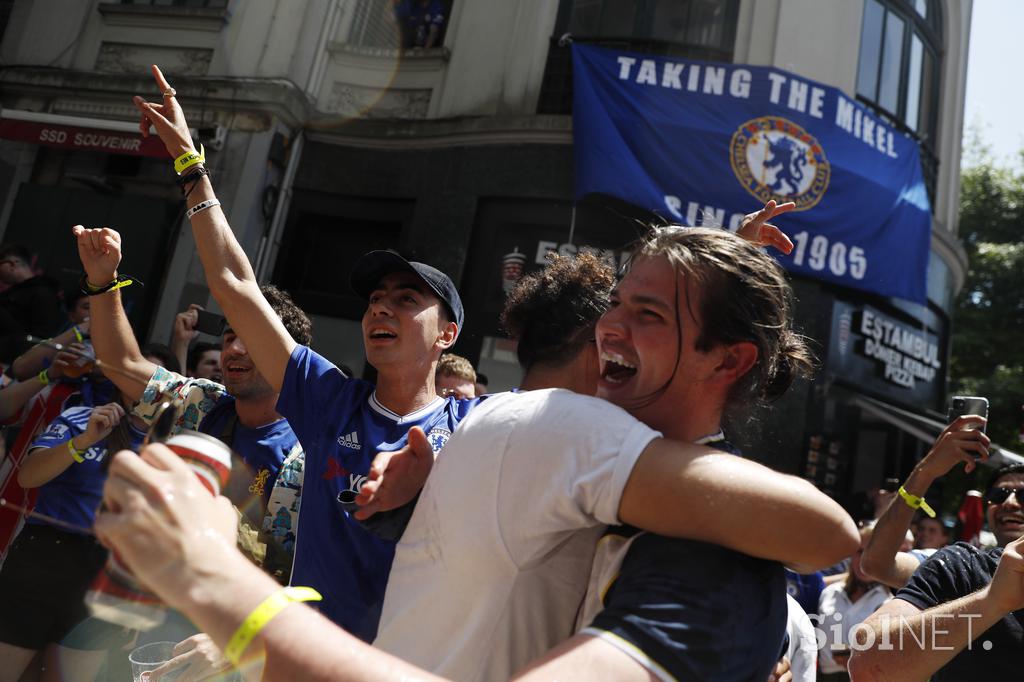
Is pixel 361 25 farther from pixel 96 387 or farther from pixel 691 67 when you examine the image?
Answer: pixel 96 387

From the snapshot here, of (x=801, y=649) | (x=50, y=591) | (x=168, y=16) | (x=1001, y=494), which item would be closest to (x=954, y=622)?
(x=801, y=649)

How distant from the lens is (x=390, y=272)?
2121 mm

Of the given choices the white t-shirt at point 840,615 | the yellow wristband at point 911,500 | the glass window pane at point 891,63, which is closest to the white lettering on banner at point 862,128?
the glass window pane at point 891,63

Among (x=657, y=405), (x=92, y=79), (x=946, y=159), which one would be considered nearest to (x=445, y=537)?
(x=657, y=405)

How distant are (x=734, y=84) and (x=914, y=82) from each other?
11.0ft

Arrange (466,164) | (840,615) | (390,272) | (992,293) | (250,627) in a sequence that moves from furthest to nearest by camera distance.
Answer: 1. (992,293)
2. (466,164)
3. (840,615)
4. (390,272)
5. (250,627)

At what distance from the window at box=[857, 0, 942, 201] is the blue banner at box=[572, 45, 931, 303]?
1067 mm

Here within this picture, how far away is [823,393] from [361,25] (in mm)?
5784

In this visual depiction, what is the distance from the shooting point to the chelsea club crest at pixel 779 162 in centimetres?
701

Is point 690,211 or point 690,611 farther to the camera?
point 690,211

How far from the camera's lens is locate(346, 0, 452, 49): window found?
23.1 feet

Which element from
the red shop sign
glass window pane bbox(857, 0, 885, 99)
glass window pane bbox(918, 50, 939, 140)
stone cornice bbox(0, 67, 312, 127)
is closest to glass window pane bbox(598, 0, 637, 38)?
glass window pane bbox(857, 0, 885, 99)

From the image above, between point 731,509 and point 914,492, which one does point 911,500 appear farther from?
point 731,509

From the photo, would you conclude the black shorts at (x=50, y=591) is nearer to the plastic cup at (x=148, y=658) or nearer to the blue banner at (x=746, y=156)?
the plastic cup at (x=148, y=658)
